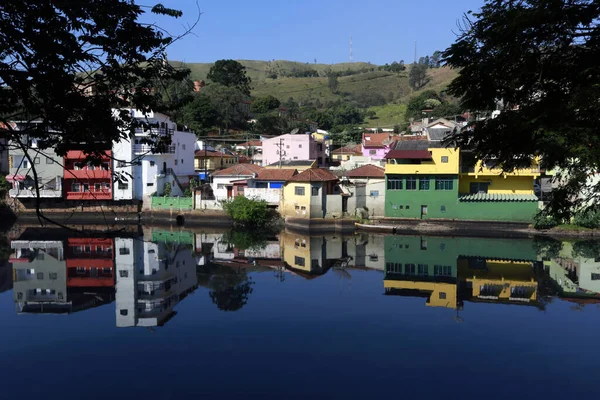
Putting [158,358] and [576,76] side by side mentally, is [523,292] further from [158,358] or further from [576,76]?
[576,76]

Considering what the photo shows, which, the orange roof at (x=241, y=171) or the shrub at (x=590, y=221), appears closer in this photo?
the shrub at (x=590, y=221)

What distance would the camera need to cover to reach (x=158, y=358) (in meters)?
11.2

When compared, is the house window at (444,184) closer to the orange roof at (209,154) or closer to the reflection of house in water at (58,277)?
the reflection of house in water at (58,277)

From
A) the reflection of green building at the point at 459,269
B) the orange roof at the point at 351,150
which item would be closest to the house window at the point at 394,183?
the reflection of green building at the point at 459,269

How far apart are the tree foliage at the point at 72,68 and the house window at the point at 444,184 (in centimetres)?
2527

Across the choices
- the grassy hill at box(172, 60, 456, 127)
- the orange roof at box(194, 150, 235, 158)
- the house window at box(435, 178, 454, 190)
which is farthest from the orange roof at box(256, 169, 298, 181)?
the grassy hill at box(172, 60, 456, 127)

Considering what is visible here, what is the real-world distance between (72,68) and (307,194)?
81.1 ft

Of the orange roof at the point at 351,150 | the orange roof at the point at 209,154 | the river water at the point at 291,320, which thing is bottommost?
the river water at the point at 291,320

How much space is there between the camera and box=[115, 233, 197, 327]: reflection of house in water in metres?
14.9

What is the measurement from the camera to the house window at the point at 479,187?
30.8 metres

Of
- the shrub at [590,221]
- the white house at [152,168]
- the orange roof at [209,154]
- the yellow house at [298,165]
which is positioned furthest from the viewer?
the orange roof at [209,154]

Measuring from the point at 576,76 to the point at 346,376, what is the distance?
21.9 feet

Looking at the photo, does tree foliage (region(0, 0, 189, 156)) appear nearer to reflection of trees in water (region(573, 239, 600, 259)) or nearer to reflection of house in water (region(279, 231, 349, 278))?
reflection of house in water (region(279, 231, 349, 278))

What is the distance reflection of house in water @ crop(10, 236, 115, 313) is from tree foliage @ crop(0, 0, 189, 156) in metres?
10.9
